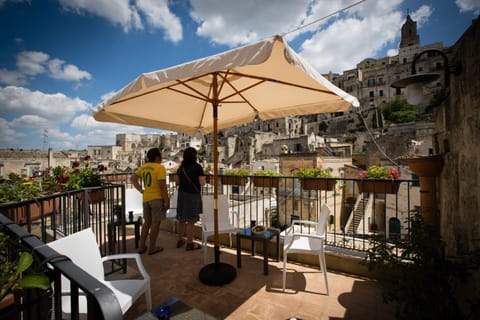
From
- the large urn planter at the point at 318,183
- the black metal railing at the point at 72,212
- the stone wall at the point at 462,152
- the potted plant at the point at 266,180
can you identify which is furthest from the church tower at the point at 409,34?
the black metal railing at the point at 72,212

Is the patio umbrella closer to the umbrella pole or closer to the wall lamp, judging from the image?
the umbrella pole

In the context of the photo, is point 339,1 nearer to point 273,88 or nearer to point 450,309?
point 273,88

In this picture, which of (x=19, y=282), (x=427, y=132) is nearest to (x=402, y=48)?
(x=427, y=132)

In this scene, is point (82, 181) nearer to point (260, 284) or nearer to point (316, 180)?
point (260, 284)

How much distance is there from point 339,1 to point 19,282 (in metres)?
4.88

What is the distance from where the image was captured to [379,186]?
334cm

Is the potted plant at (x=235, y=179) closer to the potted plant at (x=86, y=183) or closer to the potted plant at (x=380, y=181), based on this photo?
the potted plant at (x=380, y=181)

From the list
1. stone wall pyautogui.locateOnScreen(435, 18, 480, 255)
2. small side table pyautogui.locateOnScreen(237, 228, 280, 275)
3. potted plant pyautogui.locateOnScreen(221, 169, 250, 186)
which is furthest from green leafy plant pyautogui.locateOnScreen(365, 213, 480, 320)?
potted plant pyautogui.locateOnScreen(221, 169, 250, 186)

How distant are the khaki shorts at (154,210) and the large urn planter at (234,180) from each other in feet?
5.67

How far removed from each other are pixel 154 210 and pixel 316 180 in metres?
3.04

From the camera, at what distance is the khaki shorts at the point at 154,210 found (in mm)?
3697

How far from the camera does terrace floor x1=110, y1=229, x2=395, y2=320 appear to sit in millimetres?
2396

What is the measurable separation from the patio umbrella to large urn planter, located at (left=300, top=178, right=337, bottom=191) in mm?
1295

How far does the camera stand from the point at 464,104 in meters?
1.88
